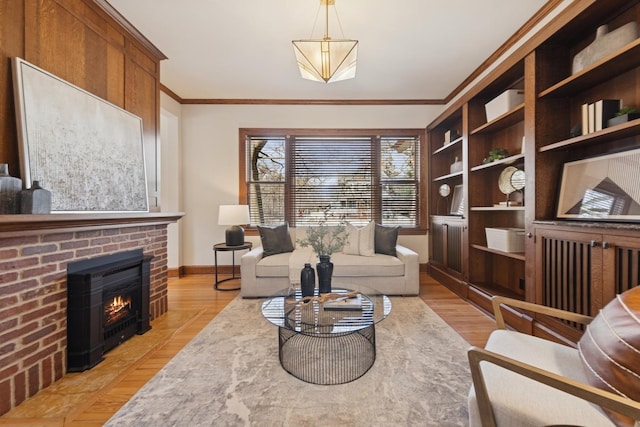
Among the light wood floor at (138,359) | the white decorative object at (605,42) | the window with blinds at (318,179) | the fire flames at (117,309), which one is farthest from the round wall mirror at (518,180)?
the fire flames at (117,309)

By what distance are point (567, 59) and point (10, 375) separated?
14.2ft

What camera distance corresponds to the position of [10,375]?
1.54 m

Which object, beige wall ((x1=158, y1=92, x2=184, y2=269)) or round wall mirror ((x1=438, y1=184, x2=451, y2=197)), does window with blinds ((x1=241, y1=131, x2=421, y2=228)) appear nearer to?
round wall mirror ((x1=438, y1=184, x2=451, y2=197))

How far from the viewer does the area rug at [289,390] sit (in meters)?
1.47

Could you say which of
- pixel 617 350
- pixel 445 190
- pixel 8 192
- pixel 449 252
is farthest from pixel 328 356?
pixel 445 190

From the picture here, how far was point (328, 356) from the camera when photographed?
6.68 ft

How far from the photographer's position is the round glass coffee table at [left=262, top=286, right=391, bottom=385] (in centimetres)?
178

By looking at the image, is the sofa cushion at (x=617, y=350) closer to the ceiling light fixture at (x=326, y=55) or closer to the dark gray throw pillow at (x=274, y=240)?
the ceiling light fixture at (x=326, y=55)

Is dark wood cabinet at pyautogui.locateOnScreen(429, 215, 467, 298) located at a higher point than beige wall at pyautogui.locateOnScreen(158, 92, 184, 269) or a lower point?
lower

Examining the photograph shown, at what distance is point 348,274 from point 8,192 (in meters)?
2.93

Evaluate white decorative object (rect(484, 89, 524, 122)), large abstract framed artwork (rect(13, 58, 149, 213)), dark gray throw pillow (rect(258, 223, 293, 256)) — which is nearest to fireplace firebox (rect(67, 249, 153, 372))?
large abstract framed artwork (rect(13, 58, 149, 213))

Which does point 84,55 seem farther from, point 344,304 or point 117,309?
point 344,304

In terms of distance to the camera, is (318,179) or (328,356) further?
(318,179)

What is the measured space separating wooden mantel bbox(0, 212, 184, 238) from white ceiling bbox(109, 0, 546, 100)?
6.03 feet
